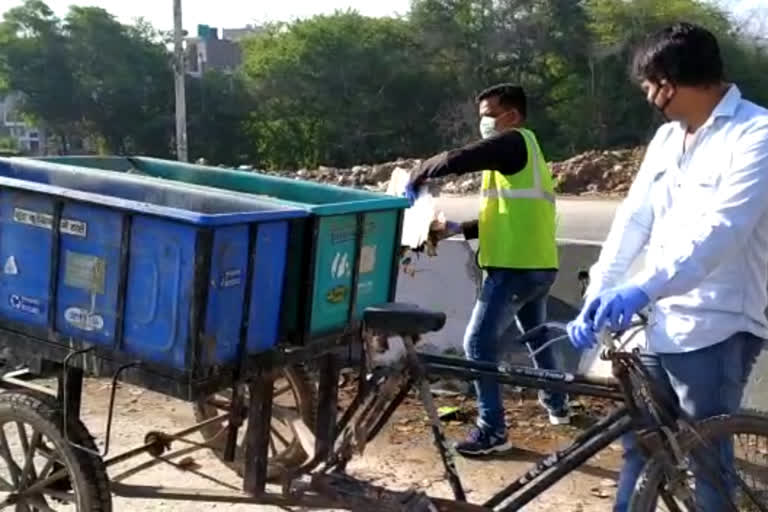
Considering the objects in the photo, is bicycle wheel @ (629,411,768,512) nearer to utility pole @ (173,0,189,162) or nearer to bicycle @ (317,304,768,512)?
bicycle @ (317,304,768,512)

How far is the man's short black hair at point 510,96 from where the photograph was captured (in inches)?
205

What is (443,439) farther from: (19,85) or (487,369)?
(19,85)

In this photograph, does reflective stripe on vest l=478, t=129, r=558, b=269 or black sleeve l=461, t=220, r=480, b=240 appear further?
black sleeve l=461, t=220, r=480, b=240

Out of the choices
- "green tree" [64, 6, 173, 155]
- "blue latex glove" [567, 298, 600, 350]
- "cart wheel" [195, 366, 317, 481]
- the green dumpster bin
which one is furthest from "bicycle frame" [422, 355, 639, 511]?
"green tree" [64, 6, 173, 155]

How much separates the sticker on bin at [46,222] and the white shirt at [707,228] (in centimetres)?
171

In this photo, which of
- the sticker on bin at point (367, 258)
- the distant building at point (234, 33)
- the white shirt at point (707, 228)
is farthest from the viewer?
the distant building at point (234, 33)

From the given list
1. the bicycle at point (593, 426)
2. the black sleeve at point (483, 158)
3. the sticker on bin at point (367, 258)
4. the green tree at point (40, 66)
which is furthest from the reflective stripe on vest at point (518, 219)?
the green tree at point (40, 66)

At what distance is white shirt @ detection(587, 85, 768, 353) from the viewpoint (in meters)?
2.88

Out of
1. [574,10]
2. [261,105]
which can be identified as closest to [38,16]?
[261,105]

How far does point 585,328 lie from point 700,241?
17.2 inches

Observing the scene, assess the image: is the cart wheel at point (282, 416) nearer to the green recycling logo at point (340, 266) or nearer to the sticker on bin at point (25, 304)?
the green recycling logo at point (340, 266)

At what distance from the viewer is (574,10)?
50.4 metres

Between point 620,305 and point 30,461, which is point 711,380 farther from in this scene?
point 30,461

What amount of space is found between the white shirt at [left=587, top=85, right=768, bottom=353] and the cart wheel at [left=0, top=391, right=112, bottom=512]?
1.87 m
